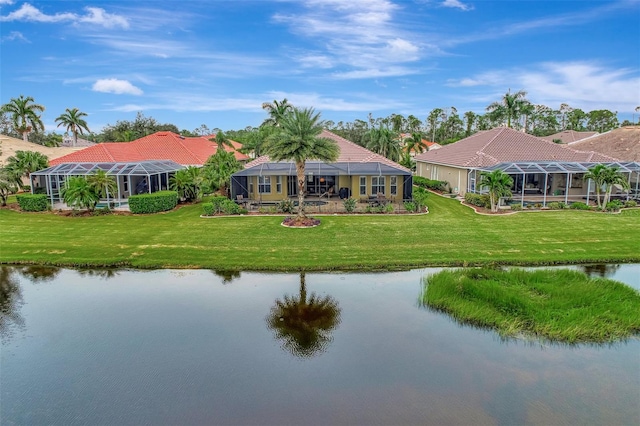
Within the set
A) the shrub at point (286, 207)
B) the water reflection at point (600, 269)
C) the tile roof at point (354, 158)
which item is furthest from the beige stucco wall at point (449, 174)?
the water reflection at point (600, 269)

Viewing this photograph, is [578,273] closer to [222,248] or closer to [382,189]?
[222,248]

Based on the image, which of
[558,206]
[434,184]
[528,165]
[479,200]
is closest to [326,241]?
[479,200]

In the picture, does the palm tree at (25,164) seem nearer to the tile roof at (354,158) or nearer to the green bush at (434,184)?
the tile roof at (354,158)

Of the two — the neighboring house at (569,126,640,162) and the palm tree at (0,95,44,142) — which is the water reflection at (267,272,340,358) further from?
the palm tree at (0,95,44,142)

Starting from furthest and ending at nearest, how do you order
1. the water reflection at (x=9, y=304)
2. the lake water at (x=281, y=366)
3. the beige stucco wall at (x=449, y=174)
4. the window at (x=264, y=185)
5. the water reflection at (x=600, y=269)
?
the beige stucco wall at (x=449, y=174) → the window at (x=264, y=185) → the water reflection at (x=600, y=269) → the water reflection at (x=9, y=304) → the lake water at (x=281, y=366)

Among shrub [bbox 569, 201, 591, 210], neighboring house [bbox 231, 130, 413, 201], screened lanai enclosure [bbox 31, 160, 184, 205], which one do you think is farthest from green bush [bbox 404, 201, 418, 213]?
screened lanai enclosure [bbox 31, 160, 184, 205]

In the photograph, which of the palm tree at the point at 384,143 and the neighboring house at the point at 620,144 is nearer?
the neighboring house at the point at 620,144
